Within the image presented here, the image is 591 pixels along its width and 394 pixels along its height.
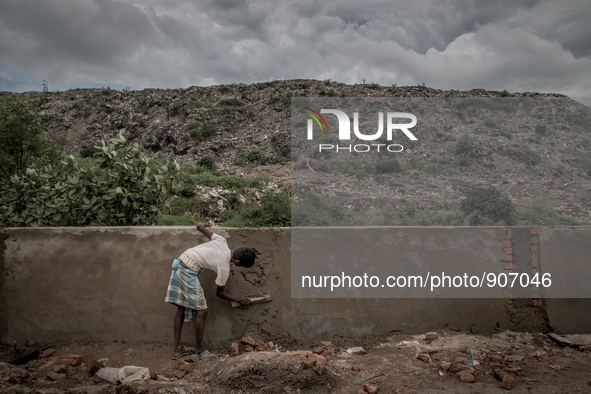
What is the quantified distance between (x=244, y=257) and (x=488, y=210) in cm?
992

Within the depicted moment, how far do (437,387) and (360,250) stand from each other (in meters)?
1.31

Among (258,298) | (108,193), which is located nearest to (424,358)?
(258,298)

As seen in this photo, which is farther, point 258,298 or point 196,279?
point 258,298

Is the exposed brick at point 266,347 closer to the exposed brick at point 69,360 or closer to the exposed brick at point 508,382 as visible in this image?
the exposed brick at point 69,360

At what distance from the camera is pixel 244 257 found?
329 cm

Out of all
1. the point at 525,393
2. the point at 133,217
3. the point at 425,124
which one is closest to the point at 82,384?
the point at 133,217

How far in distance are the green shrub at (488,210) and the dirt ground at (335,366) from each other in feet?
25.3

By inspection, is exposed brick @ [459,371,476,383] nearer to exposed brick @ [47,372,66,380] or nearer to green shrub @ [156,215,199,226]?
exposed brick @ [47,372,66,380]

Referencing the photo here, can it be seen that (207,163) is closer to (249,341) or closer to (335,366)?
(249,341)

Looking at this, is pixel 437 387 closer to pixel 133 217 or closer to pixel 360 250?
pixel 360 250

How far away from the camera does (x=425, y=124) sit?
20469mm

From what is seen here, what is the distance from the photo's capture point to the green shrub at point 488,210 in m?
10.8

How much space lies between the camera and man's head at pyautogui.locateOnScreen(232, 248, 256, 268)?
3.30 meters

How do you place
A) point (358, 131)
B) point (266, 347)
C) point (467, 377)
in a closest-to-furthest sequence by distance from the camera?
point (467, 377)
point (266, 347)
point (358, 131)
